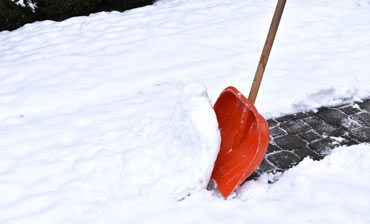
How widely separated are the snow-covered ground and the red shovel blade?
0.14 meters

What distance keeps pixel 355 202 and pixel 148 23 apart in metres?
3.81

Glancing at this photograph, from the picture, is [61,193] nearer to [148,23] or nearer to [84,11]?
[148,23]

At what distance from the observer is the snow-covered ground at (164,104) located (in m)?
2.38

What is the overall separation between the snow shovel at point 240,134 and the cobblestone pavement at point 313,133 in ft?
1.02

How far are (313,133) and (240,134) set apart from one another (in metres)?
0.94

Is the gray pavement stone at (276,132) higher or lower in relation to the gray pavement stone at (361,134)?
higher

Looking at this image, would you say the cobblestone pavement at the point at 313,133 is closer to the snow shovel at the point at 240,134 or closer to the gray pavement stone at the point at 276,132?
the gray pavement stone at the point at 276,132

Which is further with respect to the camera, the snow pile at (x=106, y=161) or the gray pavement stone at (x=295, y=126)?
the gray pavement stone at (x=295, y=126)

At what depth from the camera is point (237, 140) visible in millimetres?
2510

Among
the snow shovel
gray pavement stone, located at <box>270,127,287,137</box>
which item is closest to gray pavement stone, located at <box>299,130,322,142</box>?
gray pavement stone, located at <box>270,127,287,137</box>

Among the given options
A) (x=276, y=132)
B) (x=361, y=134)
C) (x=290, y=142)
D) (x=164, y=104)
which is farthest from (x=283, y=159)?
(x=164, y=104)

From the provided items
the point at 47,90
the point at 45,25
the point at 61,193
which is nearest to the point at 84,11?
the point at 45,25

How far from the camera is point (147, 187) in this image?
2480 millimetres

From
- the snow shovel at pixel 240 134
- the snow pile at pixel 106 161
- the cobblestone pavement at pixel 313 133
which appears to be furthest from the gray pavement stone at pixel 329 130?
the snow pile at pixel 106 161
